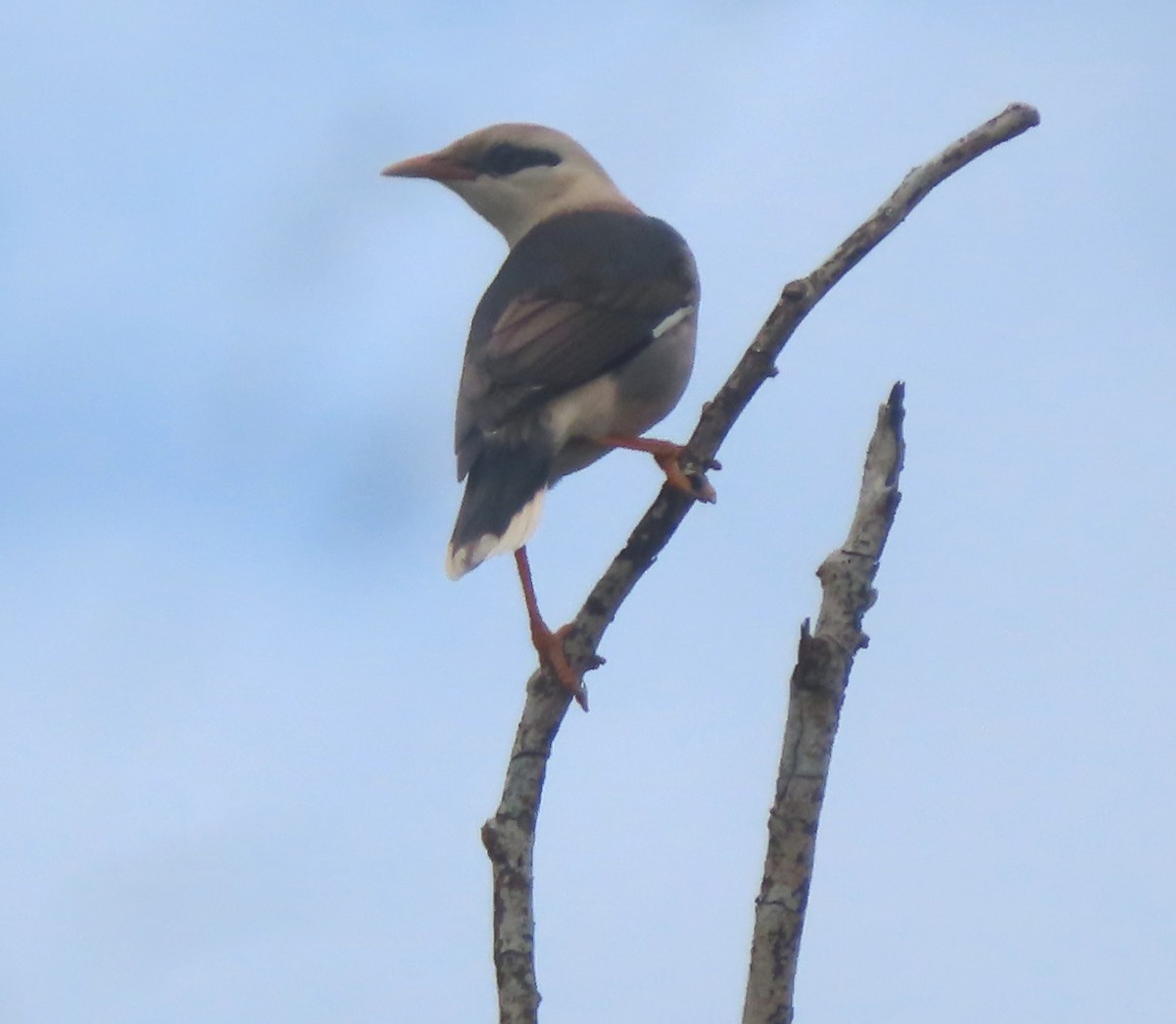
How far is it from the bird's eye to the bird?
17.3 inches

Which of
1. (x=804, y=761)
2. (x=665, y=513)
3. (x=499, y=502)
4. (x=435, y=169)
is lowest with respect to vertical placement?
(x=804, y=761)

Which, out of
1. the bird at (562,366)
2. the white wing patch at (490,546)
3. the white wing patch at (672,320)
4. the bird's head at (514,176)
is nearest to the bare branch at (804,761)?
the bird at (562,366)

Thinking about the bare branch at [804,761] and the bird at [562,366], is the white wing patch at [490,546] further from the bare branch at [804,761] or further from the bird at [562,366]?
the bare branch at [804,761]

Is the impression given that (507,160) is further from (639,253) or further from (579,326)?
(579,326)

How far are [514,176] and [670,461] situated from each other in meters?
3.16

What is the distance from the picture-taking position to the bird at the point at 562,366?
17.4 feet

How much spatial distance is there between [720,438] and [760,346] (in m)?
0.40

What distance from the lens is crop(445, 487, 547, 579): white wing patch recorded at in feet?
16.8

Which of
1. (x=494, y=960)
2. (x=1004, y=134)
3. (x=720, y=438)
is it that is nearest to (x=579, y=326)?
(x=720, y=438)

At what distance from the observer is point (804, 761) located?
128 inches

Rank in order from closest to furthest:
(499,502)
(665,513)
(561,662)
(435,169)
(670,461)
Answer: (561,662) → (665,513) → (670,461) → (499,502) → (435,169)

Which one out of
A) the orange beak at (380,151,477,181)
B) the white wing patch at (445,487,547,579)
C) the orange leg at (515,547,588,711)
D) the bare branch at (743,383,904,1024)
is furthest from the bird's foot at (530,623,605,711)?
the orange beak at (380,151,477,181)

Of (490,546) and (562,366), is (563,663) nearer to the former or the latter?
(490,546)

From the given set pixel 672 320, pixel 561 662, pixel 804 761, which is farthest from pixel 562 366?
pixel 804 761
